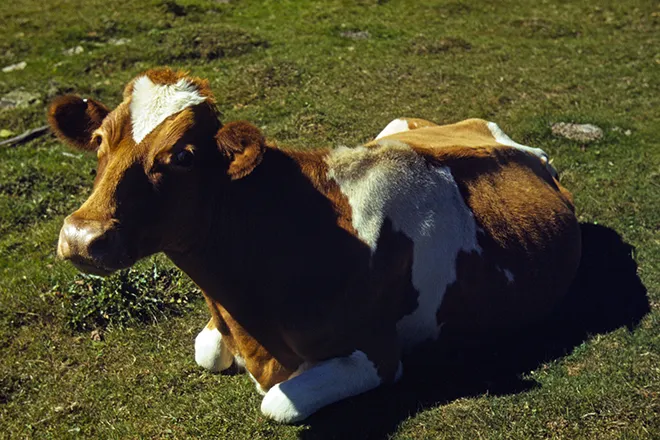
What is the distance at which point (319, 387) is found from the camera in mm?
6129

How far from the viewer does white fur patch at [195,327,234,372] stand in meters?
6.93

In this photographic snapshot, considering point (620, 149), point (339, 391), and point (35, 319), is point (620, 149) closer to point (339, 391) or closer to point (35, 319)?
point (339, 391)

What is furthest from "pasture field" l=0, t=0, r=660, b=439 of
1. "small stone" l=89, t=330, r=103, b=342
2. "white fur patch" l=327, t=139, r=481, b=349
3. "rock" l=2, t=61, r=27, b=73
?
"white fur patch" l=327, t=139, r=481, b=349

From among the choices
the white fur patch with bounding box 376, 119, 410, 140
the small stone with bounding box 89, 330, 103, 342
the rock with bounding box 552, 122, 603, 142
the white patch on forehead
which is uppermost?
the white patch on forehead

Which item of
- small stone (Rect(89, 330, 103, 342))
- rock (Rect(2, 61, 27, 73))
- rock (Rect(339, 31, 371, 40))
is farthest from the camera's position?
rock (Rect(339, 31, 371, 40))

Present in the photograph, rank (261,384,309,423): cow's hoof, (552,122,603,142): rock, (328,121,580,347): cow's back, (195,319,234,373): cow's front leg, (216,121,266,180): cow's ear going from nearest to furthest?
(216,121,266,180): cow's ear < (261,384,309,423): cow's hoof < (328,121,580,347): cow's back < (195,319,234,373): cow's front leg < (552,122,603,142): rock

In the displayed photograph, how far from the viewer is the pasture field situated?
6.38 metres

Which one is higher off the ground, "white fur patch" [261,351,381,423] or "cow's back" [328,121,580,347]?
"cow's back" [328,121,580,347]

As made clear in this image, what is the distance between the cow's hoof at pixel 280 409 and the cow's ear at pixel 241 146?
1.74 m

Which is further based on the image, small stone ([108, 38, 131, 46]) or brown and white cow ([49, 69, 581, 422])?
small stone ([108, 38, 131, 46])

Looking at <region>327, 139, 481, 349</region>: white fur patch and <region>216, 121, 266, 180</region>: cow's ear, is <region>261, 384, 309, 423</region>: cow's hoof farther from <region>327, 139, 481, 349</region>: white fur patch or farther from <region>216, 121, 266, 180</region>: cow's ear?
<region>216, 121, 266, 180</region>: cow's ear

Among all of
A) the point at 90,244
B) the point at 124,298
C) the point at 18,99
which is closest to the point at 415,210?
the point at 90,244

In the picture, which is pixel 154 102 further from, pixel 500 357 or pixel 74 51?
pixel 74 51

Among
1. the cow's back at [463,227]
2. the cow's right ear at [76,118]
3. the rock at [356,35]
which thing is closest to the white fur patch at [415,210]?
the cow's back at [463,227]
